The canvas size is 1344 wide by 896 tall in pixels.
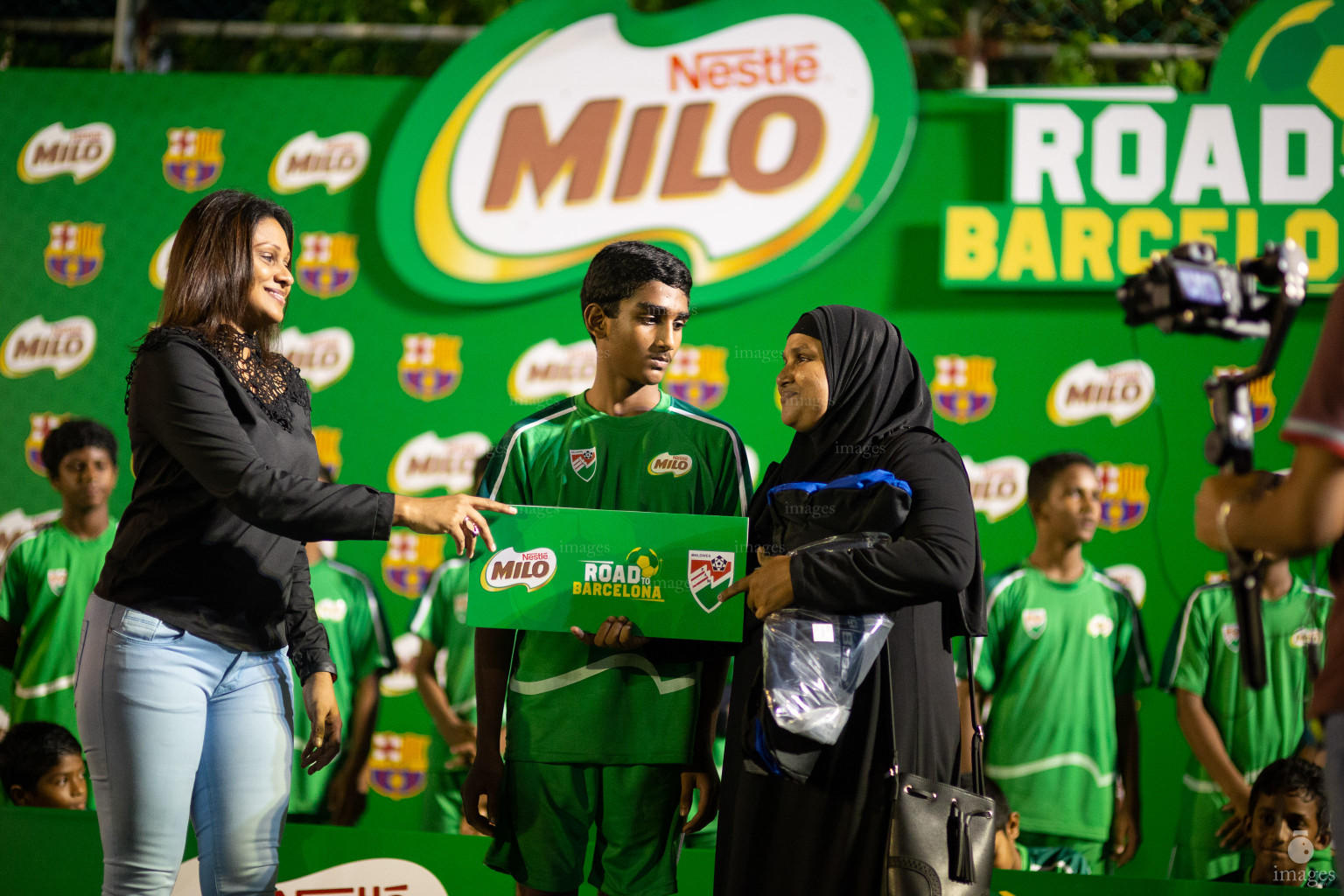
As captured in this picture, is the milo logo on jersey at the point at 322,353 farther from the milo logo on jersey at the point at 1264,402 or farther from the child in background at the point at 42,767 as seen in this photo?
the milo logo on jersey at the point at 1264,402

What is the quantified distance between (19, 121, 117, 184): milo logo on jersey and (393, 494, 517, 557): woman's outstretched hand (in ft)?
12.9

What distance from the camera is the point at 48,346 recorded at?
5.02 m

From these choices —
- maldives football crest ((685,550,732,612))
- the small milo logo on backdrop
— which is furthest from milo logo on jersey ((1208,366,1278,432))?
maldives football crest ((685,550,732,612))

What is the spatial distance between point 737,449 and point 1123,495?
271cm

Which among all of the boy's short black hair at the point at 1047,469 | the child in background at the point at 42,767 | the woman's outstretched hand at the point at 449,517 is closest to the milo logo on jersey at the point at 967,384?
the boy's short black hair at the point at 1047,469

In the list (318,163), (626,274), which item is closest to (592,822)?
(626,274)

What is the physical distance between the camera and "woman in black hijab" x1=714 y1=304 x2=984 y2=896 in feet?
6.46

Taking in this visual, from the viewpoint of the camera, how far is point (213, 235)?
2.08 meters

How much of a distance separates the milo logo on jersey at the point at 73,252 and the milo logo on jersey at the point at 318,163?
2.82 ft

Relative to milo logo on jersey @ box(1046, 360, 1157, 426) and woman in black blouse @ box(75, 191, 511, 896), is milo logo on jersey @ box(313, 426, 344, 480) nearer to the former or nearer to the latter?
woman in black blouse @ box(75, 191, 511, 896)

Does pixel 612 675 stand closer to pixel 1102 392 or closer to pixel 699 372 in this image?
pixel 699 372

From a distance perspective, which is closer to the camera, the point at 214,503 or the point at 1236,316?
the point at 1236,316

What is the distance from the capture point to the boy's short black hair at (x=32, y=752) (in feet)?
13.1

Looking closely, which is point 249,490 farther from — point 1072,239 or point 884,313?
point 1072,239
